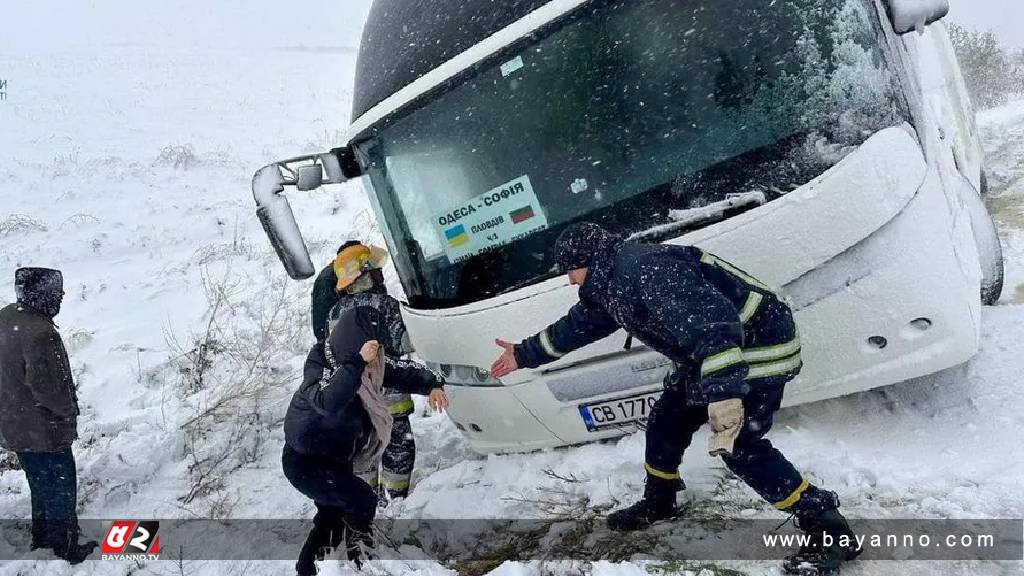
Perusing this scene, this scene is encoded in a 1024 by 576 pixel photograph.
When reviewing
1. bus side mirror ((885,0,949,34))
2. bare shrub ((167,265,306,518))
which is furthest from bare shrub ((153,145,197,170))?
bus side mirror ((885,0,949,34))

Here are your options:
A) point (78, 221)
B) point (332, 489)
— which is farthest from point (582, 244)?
point (78, 221)

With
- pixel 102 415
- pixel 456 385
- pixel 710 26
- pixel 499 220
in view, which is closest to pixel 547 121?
pixel 499 220

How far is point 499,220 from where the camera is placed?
3338 millimetres

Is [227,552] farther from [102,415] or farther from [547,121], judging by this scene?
[547,121]

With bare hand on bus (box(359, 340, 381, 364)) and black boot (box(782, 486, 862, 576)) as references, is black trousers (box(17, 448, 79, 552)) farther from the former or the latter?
black boot (box(782, 486, 862, 576))

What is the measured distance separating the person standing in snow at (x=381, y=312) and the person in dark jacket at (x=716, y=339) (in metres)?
A: 1.29

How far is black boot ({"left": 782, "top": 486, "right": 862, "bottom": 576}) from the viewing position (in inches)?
95.7

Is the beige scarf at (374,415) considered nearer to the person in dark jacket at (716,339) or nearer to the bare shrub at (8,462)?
the person in dark jacket at (716,339)

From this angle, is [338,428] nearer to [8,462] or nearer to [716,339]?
[716,339]

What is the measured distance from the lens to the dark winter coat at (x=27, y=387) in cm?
364

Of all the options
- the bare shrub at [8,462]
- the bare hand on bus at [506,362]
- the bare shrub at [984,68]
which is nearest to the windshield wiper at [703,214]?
the bare hand on bus at [506,362]

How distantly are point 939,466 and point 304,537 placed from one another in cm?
341

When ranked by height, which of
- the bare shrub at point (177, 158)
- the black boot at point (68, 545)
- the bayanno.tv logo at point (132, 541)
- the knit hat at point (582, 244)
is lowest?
the bayanno.tv logo at point (132, 541)

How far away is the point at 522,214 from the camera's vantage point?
3283 mm
